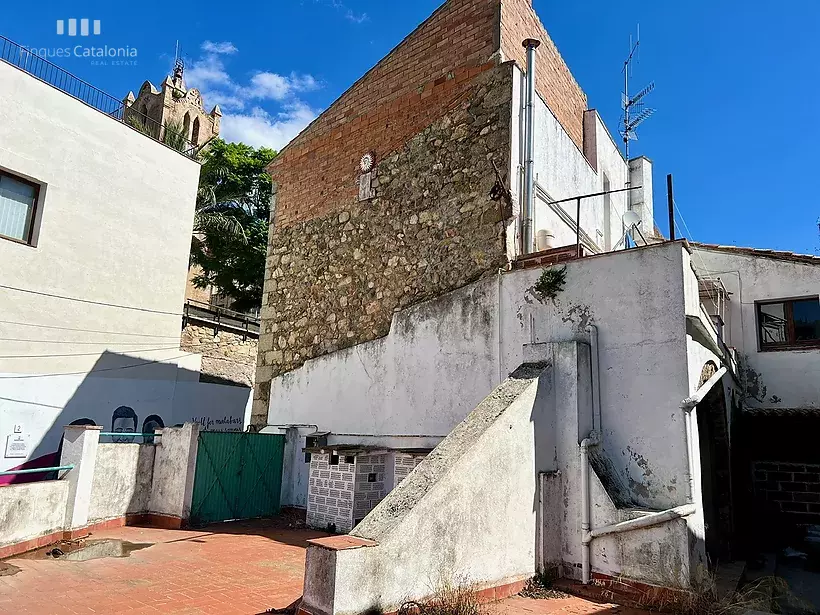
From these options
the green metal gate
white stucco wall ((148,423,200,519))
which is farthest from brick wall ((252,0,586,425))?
white stucco wall ((148,423,200,519))

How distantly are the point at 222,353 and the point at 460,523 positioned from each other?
563 inches

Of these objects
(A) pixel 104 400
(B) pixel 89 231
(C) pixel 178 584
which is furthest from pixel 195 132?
(C) pixel 178 584

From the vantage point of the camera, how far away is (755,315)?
31.6ft

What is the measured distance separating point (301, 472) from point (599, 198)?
819 cm

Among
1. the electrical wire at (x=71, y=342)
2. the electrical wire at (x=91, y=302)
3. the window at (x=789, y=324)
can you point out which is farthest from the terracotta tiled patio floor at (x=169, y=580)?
the window at (x=789, y=324)

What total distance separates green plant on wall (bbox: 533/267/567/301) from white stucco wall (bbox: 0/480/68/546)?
6.91 metres

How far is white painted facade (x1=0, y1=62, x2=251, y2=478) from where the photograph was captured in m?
11.3

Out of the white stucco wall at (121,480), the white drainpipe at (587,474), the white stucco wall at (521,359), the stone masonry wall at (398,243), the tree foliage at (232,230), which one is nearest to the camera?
the white drainpipe at (587,474)

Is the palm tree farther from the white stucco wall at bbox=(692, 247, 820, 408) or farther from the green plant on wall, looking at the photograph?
the white stucco wall at bbox=(692, 247, 820, 408)

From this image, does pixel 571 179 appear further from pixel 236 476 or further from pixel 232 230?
pixel 232 230

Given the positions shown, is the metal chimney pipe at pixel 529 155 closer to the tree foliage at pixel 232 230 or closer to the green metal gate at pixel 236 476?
the green metal gate at pixel 236 476

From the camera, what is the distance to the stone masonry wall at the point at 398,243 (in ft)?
29.4

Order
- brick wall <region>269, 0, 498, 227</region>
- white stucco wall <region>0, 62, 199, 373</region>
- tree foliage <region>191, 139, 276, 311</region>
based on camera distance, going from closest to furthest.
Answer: brick wall <region>269, 0, 498, 227</region>, white stucco wall <region>0, 62, 199, 373</region>, tree foliage <region>191, 139, 276, 311</region>

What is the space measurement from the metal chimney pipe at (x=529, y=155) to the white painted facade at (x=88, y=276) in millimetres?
9384
